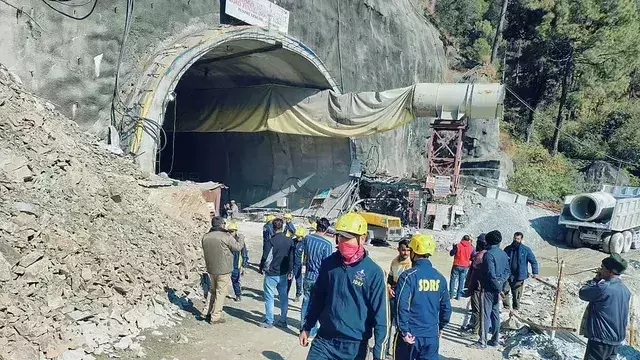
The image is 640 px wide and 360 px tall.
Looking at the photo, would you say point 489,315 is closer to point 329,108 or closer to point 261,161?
point 329,108

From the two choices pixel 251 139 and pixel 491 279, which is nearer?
pixel 491 279

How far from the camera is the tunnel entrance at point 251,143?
19.8 meters

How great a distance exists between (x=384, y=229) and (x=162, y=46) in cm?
872

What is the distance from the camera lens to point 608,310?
212 inches

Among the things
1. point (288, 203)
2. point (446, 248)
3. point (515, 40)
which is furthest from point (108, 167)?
point (515, 40)

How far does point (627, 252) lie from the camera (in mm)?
18562

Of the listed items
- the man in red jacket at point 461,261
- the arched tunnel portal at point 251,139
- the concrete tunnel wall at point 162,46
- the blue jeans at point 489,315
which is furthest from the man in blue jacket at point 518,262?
the arched tunnel portal at point 251,139

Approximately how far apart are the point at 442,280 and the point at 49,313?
4.26m

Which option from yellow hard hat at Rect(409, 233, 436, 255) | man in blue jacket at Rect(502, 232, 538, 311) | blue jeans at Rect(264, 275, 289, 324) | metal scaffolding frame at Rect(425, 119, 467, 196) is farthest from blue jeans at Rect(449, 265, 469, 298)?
metal scaffolding frame at Rect(425, 119, 467, 196)

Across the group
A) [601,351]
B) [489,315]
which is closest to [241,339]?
[489,315]

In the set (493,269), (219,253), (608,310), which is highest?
(608,310)

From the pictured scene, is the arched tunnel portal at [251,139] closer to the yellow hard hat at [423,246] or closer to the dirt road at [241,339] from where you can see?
the dirt road at [241,339]

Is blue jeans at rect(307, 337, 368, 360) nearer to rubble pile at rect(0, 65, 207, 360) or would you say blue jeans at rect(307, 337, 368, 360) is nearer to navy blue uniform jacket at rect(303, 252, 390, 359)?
navy blue uniform jacket at rect(303, 252, 390, 359)

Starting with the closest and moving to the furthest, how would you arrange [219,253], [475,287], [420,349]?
[420,349]
[219,253]
[475,287]
